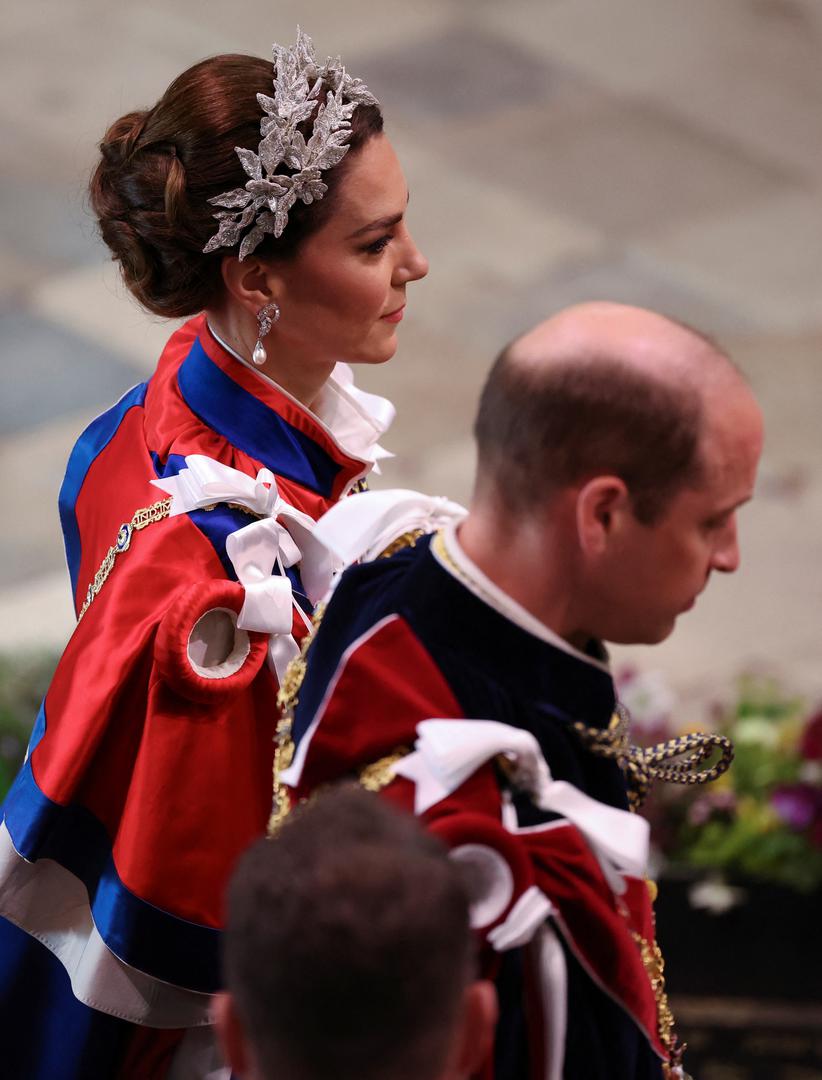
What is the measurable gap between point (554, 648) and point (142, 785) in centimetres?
75

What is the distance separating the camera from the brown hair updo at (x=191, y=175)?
7.93ft

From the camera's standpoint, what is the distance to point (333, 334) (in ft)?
8.16

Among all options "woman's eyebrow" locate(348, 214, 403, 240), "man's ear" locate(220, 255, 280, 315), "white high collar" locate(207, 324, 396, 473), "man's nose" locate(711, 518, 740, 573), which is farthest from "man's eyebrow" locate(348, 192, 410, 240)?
"man's nose" locate(711, 518, 740, 573)

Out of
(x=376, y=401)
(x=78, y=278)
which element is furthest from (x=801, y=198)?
(x=376, y=401)

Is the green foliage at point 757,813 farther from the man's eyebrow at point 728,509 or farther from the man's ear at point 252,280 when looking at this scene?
the man's eyebrow at point 728,509

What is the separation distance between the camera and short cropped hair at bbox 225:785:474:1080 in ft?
4.23

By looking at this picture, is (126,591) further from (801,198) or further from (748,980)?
(801,198)

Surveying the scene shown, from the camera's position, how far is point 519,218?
6988mm

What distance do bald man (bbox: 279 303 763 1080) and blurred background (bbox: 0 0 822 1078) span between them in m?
2.44

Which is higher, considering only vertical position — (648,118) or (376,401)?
(648,118)

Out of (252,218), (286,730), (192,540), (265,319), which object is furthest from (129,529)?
(286,730)

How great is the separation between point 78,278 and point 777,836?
3.98 metres

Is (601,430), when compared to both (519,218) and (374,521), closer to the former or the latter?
(374,521)

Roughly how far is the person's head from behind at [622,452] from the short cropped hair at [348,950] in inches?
15.5
